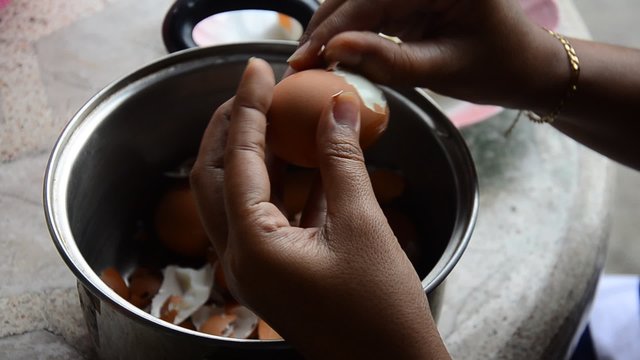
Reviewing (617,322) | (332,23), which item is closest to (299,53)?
(332,23)

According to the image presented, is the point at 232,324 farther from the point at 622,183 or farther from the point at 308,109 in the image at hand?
the point at 622,183

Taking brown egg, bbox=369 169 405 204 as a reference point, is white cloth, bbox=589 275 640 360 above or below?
below

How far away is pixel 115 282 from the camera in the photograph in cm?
65

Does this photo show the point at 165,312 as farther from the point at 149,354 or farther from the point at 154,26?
the point at 154,26

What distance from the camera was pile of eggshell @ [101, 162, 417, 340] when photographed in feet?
2.08

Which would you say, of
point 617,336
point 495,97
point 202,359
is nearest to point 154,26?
point 495,97

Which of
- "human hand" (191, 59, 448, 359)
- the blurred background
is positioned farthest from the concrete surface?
the blurred background

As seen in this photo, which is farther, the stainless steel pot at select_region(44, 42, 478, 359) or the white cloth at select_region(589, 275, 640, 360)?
the white cloth at select_region(589, 275, 640, 360)

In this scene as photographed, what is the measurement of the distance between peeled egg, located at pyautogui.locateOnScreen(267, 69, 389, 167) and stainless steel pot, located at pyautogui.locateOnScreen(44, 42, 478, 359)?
0.37 feet

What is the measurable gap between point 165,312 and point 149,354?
0.47 ft

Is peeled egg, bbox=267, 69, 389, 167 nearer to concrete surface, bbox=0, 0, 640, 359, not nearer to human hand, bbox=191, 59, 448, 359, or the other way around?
human hand, bbox=191, 59, 448, 359

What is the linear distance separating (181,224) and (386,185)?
0.72 feet

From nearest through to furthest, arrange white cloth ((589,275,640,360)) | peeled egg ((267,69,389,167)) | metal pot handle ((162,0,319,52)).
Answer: peeled egg ((267,69,389,167))
metal pot handle ((162,0,319,52))
white cloth ((589,275,640,360))

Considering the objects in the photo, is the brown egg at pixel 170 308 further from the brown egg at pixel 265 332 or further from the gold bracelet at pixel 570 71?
the gold bracelet at pixel 570 71
